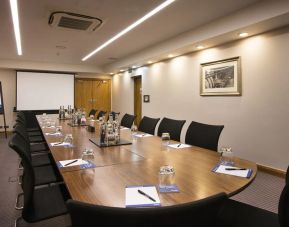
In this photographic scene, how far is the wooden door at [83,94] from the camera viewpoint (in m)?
9.30

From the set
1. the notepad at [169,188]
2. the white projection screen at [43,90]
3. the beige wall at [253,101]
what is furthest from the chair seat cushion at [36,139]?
the white projection screen at [43,90]

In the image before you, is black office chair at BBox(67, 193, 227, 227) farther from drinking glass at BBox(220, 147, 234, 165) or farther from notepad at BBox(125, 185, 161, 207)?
drinking glass at BBox(220, 147, 234, 165)

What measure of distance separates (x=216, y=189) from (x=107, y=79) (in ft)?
29.4

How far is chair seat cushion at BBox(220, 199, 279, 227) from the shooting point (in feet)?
4.46

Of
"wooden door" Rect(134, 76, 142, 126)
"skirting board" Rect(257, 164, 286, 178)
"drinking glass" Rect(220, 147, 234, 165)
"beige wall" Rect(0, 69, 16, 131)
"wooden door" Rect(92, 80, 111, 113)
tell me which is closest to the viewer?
"drinking glass" Rect(220, 147, 234, 165)

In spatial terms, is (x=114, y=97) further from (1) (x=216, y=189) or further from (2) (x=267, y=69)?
(1) (x=216, y=189)

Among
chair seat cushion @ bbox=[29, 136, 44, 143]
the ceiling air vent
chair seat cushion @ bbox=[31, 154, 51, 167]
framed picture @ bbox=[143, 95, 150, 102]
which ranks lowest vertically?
chair seat cushion @ bbox=[31, 154, 51, 167]

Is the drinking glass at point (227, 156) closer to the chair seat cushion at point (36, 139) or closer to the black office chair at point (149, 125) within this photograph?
the black office chair at point (149, 125)

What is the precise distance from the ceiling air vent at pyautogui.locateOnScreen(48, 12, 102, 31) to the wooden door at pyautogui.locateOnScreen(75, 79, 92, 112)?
17.4 ft

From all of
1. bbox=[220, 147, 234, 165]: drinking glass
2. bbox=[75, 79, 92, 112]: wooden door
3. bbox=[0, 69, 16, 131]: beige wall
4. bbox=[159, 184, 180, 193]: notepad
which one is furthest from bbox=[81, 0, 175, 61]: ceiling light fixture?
bbox=[0, 69, 16, 131]: beige wall

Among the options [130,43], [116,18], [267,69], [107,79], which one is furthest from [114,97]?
[267,69]

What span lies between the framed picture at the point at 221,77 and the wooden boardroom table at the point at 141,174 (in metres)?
2.39

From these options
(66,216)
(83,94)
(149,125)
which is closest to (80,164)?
(66,216)

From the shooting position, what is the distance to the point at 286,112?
3465 millimetres
